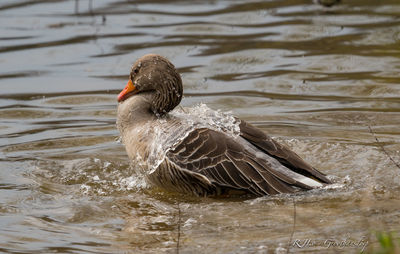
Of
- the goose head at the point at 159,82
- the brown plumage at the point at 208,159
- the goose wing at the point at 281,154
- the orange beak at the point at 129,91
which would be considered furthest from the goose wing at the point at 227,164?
the orange beak at the point at 129,91

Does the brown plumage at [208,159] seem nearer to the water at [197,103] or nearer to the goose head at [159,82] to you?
the goose head at [159,82]

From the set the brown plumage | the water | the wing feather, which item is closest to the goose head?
the brown plumage

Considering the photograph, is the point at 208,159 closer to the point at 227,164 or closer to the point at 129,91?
the point at 227,164

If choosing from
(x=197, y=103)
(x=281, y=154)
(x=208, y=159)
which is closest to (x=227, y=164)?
(x=208, y=159)

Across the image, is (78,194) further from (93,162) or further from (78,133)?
(78,133)

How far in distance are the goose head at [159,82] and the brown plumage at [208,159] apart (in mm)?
14

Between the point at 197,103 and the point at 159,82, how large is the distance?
9.71ft

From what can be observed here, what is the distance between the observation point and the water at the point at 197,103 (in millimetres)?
6750

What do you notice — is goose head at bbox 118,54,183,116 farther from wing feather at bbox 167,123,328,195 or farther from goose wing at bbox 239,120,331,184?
goose wing at bbox 239,120,331,184

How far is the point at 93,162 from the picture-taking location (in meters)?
9.02

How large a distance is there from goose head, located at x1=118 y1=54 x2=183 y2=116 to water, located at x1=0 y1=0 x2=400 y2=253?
86cm

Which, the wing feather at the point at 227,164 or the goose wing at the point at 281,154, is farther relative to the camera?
the goose wing at the point at 281,154

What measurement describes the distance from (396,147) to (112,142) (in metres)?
3.47

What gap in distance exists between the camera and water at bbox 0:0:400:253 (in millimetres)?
6750
